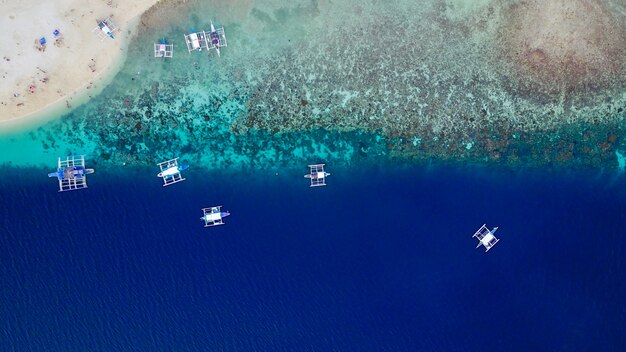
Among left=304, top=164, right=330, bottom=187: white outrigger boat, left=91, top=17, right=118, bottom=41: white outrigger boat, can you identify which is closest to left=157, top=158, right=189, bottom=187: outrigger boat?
left=304, top=164, right=330, bottom=187: white outrigger boat

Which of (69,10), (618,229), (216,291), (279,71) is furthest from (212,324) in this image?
(618,229)

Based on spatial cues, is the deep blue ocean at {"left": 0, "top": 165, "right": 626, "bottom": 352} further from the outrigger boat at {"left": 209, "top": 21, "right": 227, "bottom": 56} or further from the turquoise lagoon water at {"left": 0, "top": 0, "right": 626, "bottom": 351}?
the outrigger boat at {"left": 209, "top": 21, "right": 227, "bottom": 56}

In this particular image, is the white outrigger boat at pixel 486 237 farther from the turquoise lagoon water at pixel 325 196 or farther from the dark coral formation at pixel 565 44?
the dark coral formation at pixel 565 44

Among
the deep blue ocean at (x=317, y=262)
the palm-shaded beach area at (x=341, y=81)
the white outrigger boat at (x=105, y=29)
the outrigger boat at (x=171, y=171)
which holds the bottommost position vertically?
the deep blue ocean at (x=317, y=262)

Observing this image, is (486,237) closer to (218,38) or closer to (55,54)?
(218,38)

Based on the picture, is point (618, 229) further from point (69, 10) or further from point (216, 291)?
point (69, 10)

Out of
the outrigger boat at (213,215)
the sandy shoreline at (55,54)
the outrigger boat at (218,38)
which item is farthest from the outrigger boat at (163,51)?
the outrigger boat at (213,215)

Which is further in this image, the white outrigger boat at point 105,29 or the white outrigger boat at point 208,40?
the white outrigger boat at point 208,40
